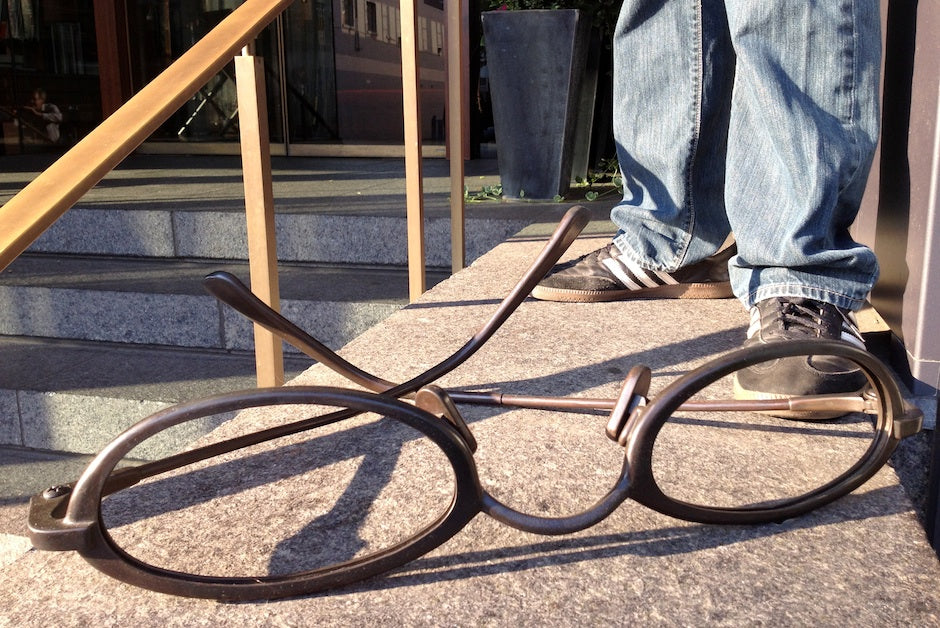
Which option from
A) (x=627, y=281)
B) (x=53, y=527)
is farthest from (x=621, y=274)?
(x=53, y=527)

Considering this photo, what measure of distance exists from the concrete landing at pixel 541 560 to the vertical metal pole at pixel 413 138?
0.82m

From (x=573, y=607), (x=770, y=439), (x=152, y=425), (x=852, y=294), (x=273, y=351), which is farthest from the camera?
(x=273, y=351)

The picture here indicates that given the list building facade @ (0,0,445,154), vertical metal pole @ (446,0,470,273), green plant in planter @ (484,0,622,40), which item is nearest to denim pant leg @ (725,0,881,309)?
vertical metal pole @ (446,0,470,273)

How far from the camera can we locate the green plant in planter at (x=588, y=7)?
3523 millimetres

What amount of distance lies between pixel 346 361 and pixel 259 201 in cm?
46

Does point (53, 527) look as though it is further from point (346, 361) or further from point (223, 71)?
point (223, 71)

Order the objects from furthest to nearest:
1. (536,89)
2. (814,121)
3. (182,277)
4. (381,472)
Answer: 1. (536,89)
2. (182,277)
3. (814,121)
4. (381,472)

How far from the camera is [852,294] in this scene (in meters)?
1.10

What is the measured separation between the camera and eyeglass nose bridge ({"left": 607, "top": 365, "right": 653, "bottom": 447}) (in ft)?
1.98

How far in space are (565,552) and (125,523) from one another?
385mm

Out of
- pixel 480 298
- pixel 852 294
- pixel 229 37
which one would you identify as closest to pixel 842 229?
pixel 852 294

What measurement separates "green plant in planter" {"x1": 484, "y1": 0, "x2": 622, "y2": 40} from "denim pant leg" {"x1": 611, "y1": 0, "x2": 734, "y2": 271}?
80.7 inches

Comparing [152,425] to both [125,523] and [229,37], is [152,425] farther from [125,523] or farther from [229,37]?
[229,37]

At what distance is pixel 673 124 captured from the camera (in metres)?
1.42
